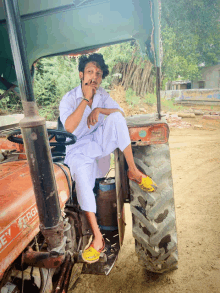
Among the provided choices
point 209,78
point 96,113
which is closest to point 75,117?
point 96,113

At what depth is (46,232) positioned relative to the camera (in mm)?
813

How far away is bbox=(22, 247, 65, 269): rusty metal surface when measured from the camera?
2.90ft

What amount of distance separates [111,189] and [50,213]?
104cm

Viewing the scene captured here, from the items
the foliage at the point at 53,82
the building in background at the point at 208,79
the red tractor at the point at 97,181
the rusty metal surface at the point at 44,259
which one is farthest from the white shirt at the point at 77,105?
the building in background at the point at 208,79

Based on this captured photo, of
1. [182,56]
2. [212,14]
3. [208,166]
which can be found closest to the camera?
[208,166]

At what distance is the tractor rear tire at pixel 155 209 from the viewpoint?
5.57 feet

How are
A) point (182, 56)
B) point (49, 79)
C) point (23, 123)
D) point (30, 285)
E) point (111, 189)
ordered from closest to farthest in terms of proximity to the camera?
point (23, 123) → point (30, 285) → point (111, 189) → point (49, 79) → point (182, 56)

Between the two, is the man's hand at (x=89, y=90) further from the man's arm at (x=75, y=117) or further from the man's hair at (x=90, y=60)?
the man's hair at (x=90, y=60)

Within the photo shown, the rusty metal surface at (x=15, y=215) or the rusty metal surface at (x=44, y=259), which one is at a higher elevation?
the rusty metal surface at (x=15, y=215)

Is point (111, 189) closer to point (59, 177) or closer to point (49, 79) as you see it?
point (59, 177)

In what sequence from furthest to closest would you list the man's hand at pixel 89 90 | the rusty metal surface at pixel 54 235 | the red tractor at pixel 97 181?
the man's hand at pixel 89 90, the red tractor at pixel 97 181, the rusty metal surface at pixel 54 235

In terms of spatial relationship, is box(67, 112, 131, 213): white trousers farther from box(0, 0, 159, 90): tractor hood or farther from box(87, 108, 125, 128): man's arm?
box(0, 0, 159, 90): tractor hood

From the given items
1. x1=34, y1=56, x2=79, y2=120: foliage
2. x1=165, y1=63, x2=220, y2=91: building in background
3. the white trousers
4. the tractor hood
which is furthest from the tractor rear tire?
x1=165, y1=63, x2=220, y2=91: building in background

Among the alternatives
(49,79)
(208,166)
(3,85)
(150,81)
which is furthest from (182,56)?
(3,85)
